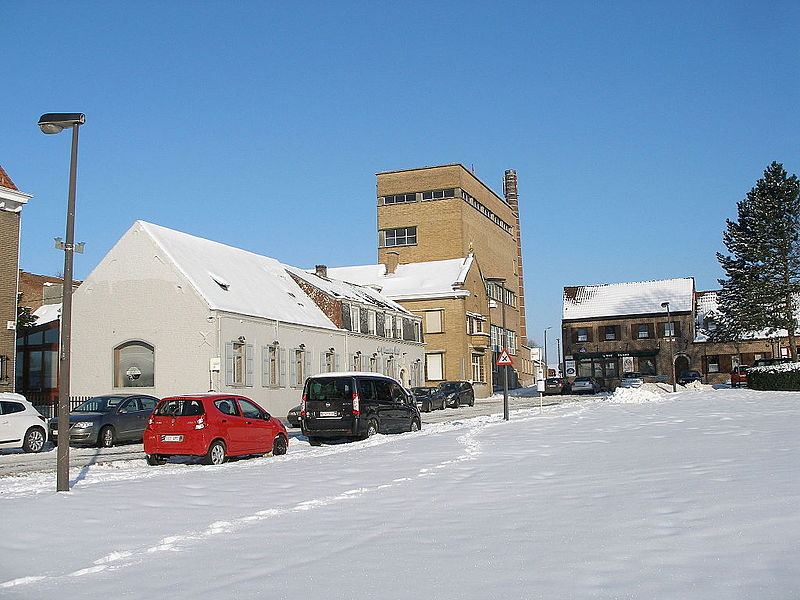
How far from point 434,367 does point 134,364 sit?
3170 centimetres

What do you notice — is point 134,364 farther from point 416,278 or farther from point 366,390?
point 416,278

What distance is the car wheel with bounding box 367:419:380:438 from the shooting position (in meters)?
24.2

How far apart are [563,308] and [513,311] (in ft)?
23.2

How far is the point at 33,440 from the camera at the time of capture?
23.0m

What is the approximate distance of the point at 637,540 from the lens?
8.05 m

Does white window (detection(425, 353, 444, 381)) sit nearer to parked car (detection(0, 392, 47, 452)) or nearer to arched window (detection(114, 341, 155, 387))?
arched window (detection(114, 341, 155, 387))

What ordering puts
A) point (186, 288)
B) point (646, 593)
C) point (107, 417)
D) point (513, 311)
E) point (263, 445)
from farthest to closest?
point (513, 311)
point (186, 288)
point (107, 417)
point (263, 445)
point (646, 593)

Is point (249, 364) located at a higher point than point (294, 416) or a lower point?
higher

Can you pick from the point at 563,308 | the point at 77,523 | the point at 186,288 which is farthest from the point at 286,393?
the point at 563,308

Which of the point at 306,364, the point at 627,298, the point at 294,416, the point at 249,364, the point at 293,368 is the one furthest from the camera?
the point at 627,298

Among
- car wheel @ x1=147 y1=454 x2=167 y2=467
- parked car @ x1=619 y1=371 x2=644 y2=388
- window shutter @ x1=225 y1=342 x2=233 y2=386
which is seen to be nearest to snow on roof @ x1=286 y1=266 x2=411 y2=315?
window shutter @ x1=225 y1=342 x2=233 y2=386

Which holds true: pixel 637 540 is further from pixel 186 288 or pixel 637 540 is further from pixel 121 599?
pixel 186 288

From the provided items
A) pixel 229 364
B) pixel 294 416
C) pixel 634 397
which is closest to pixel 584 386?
pixel 634 397

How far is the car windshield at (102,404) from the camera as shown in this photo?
83.8 ft
